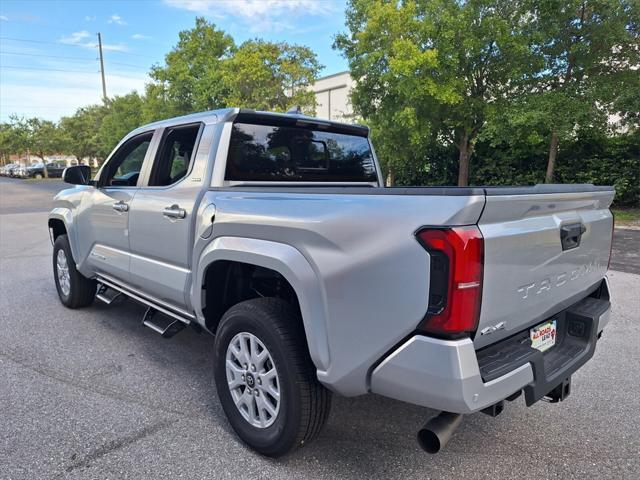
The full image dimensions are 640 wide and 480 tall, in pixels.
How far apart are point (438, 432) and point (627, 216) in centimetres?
1313

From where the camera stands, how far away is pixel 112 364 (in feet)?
12.6

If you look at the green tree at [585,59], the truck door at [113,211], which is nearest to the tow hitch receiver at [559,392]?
the truck door at [113,211]

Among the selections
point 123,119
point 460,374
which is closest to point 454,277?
point 460,374

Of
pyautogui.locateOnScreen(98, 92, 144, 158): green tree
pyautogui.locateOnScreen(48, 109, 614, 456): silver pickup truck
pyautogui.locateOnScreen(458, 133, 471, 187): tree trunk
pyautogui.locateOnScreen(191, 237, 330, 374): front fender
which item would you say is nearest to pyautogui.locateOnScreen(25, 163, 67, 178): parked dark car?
pyautogui.locateOnScreen(98, 92, 144, 158): green tree

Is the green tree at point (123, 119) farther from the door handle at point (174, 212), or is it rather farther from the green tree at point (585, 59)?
the door handle at point (174, 212)

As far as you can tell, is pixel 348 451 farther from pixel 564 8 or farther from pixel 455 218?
pixel 564 8

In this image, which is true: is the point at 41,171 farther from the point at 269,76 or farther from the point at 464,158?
the point at 464,158

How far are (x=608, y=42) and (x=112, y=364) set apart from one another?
1264cm

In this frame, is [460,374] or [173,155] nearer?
[460,374]

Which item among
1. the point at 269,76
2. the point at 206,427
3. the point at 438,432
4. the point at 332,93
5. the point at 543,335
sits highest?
the point at 332,93

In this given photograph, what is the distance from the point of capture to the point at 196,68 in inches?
942

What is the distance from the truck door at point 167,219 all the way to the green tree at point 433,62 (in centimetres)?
965

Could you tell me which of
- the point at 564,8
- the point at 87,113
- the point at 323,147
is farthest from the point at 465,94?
the point at 87,113

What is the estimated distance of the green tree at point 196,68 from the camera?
73.5 ft
